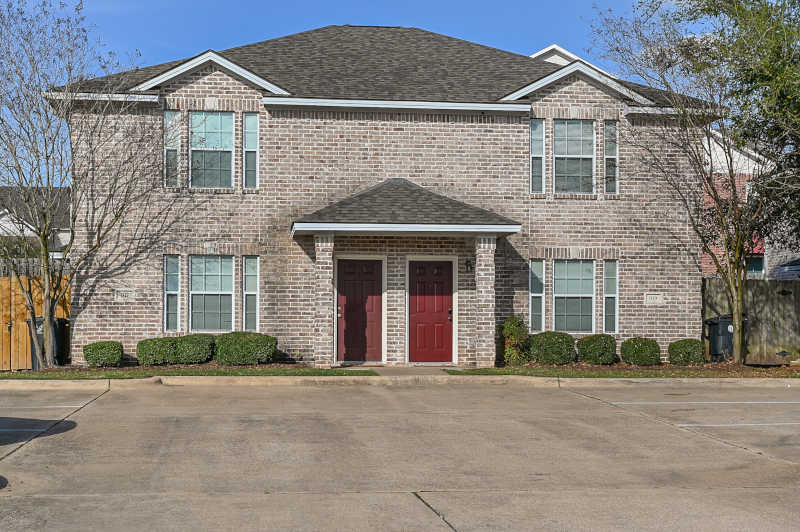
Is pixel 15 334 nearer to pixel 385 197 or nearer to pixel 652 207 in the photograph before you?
pixel 385 197

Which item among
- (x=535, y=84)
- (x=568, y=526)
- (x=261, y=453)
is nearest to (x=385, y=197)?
(x=535, y=84)

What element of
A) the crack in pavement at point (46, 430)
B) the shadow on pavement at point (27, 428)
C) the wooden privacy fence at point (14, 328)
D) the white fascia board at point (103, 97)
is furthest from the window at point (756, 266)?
the shadow on pavement at point (27, 428)

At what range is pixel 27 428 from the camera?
11.0m

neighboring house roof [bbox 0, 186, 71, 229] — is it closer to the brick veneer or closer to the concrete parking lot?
the brick veneer

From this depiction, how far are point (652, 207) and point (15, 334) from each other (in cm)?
1517

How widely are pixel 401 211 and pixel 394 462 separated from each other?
32.3 feet

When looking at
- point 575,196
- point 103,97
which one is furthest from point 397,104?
point 103,97

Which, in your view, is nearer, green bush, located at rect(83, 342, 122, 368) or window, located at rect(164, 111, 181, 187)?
green bush, located at rect(83, 342, 122, 368)

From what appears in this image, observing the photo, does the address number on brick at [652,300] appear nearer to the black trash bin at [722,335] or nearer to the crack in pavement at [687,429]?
the black trash bin at [722,335]

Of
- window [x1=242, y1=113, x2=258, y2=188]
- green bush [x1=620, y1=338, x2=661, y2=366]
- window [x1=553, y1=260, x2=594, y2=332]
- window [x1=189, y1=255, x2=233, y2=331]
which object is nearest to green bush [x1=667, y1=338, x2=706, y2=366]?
green bush [x1=620, y1=338, x2=661, y2=366]

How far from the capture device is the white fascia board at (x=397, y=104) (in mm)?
19484

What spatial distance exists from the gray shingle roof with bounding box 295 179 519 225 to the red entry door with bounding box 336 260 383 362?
5.26 feet

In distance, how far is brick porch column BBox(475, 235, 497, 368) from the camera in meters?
18.9

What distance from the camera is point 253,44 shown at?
23.1 meters
